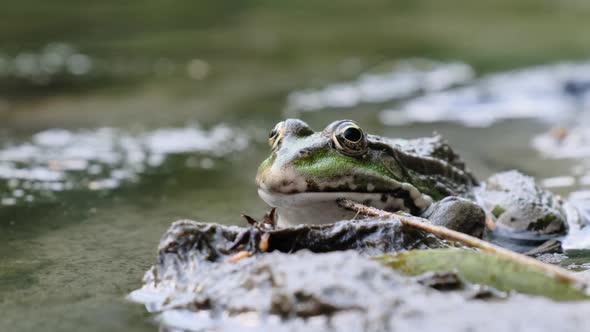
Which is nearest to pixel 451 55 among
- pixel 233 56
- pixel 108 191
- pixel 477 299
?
pixel 233 56

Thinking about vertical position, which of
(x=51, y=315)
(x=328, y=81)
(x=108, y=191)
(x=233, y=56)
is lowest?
(x=51, y=315)

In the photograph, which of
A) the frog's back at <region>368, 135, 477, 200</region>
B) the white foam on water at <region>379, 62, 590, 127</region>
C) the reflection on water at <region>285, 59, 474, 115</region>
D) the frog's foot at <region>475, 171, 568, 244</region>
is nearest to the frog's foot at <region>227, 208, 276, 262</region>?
the frog's back at <region>368, 135, 477, 200</region>

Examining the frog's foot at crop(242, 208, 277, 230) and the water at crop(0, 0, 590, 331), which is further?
the water at crop(0, 0, 590, 331)

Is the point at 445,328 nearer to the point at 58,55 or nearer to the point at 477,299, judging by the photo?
the point at 477,299

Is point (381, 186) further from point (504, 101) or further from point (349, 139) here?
point (504, 101)

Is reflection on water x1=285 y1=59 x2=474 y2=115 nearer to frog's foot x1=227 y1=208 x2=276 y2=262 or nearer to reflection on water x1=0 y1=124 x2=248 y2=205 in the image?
reflection on water x1=0 y1=124 x2=248 y2=205

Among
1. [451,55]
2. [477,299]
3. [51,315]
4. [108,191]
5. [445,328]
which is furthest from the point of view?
[451,55]

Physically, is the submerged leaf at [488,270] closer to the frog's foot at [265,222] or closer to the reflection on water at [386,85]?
the frog's foot at [265,222]

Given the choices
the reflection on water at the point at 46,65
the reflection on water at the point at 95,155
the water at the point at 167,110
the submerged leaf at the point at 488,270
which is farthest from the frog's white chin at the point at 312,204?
the reflection on water at the point at 46,65
